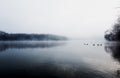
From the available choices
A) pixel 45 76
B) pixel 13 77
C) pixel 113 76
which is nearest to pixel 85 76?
pixel 113 76

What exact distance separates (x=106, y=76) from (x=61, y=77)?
4.59m

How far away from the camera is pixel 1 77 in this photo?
2200 cm

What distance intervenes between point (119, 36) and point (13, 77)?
4147 centimetres

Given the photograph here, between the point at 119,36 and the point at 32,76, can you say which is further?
the point at 119,36

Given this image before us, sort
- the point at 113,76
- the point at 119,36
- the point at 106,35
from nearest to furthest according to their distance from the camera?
the point at 113,76
the point at 119,36
the point at 106,35

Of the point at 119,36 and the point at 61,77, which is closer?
the point at 61,77

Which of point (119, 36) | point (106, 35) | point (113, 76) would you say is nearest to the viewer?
point (113, 76)

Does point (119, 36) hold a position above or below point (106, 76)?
above

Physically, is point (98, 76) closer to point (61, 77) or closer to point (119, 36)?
point (61, 77)

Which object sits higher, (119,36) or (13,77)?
(119,36)

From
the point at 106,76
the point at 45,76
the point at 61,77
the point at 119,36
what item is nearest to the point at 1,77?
the point at 45,76

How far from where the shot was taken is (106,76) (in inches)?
842

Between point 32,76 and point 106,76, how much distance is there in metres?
7.75

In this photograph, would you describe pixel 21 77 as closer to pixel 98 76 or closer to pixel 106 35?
pixel 98 76
